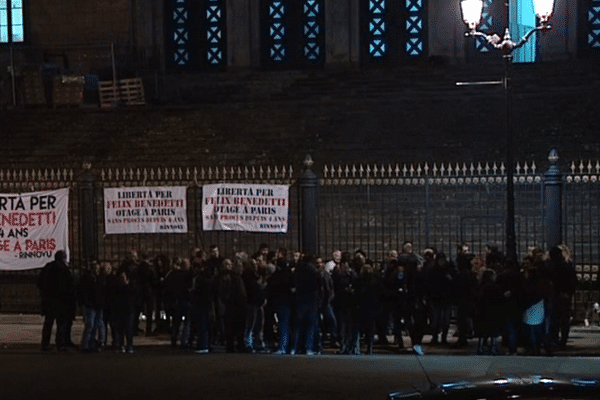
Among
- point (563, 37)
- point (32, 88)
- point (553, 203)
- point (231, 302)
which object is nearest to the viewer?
point (231, 302)

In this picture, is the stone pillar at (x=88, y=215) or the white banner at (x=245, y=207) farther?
the stone pillar at (x=88, y=215)

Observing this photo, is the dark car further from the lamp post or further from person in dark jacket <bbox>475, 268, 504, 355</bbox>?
the lamp post

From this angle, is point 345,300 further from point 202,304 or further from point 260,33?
point 260,33

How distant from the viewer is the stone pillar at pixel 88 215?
1969 centimetres

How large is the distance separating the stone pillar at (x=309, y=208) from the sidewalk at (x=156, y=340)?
9.80ft

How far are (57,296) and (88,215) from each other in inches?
172

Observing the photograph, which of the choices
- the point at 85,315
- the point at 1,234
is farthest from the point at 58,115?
the point at 85,315

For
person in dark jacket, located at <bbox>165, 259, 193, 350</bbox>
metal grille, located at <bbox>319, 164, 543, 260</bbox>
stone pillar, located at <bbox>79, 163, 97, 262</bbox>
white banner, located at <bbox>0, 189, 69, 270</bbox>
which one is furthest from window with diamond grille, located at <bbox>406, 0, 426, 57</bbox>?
person in dark jacket, located at <bbox>165, 259, 193, 350</bbox>

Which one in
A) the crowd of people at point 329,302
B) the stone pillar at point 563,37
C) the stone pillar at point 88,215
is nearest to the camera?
the crowd of people at point 329,302

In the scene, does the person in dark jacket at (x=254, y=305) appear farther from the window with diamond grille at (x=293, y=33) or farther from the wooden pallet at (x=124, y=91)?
the window with diamond grille at (x=293, y=33)

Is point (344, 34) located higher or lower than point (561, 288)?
higher

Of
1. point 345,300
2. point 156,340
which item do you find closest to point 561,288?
point 345,300

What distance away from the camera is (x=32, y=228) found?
Result: 62.5 ft

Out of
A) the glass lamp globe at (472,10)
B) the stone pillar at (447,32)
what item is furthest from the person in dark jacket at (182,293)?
the stone pillar at (447,32)
